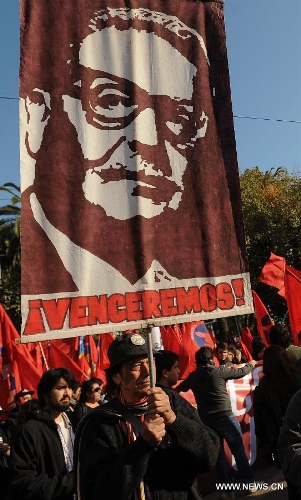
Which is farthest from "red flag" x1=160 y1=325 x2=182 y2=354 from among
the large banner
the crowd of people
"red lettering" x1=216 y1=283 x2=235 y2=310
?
the large banner

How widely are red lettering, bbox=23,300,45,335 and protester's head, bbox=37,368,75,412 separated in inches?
58.1

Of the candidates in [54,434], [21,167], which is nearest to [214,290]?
[21,167]

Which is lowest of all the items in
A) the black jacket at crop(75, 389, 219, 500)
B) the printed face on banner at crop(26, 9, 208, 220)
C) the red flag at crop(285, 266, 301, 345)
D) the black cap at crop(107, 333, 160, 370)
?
the black jacket at crop(75, 389, 219, 500)

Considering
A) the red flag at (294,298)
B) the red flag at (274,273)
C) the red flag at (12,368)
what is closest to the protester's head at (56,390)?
the red flag at (12,368)

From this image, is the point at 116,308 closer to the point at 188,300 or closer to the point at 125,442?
the point at 188,300

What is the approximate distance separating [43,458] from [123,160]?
1874 millimetres

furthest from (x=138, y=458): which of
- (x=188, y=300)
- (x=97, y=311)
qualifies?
(x=188, y=300)

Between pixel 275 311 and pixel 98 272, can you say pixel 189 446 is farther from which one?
pixel 275 311

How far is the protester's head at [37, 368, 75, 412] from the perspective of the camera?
3.74m

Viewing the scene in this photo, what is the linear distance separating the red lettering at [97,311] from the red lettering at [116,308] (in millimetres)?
23

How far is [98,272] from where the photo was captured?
8.37ft

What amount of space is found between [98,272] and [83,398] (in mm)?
3185

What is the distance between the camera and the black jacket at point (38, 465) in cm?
320

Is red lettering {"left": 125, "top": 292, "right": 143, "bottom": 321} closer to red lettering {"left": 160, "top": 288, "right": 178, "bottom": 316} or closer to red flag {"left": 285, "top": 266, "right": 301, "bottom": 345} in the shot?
red lettering {"left": 160, "top": 288, "right": 178, "bottom": 316}
